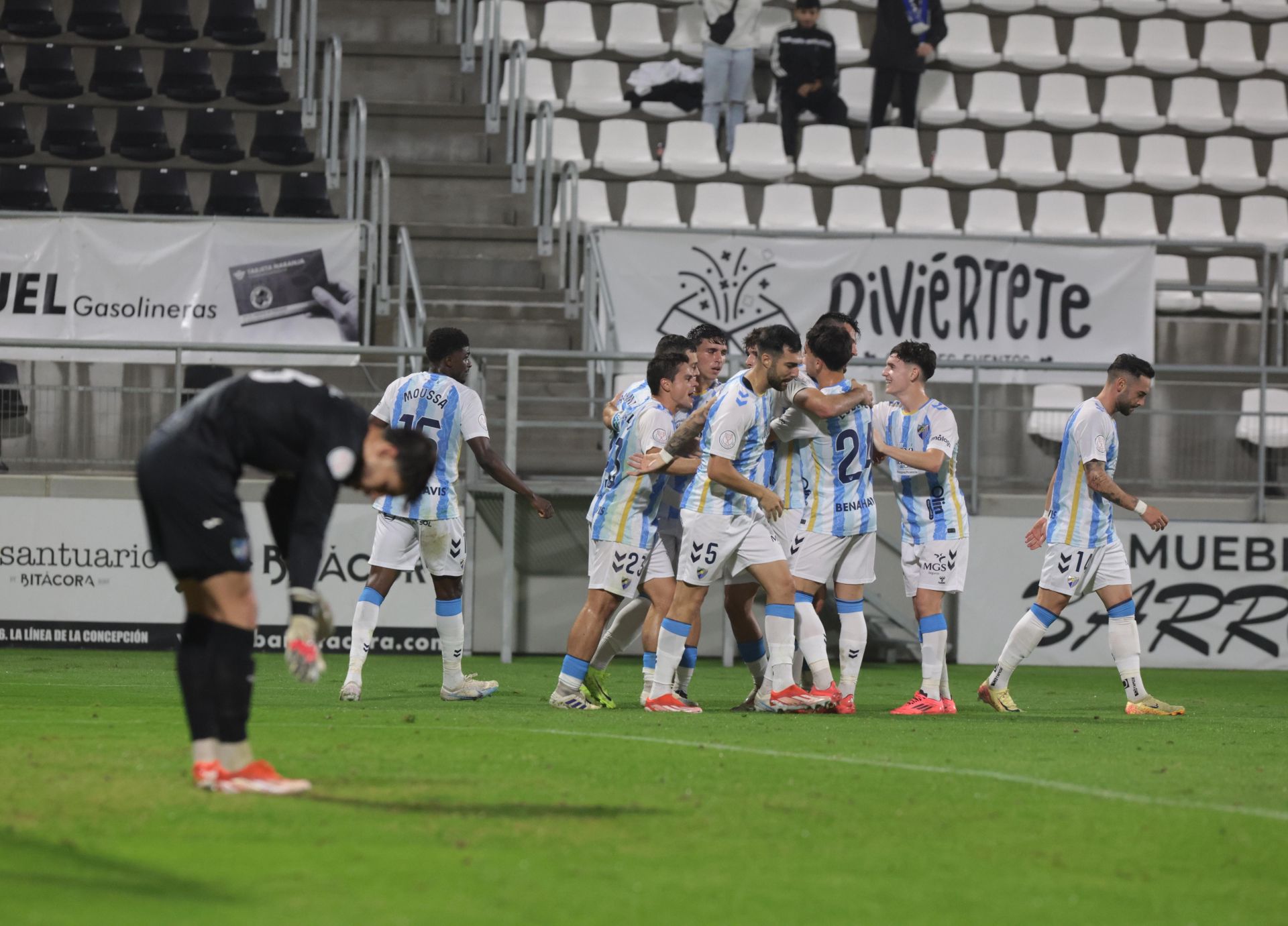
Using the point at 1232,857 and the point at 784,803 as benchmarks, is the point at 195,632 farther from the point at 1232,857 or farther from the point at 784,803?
the point at 1232,857

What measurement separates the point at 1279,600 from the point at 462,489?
7.63 meters

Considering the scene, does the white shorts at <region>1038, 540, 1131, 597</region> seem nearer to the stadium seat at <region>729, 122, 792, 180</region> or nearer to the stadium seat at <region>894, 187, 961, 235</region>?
the stadium seat at <region>894, 187, 961, 235</region>

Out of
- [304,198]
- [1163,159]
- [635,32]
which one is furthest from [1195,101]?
[304,198]

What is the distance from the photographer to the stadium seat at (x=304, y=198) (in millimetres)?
18578

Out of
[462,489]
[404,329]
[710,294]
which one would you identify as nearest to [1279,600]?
[710,294]

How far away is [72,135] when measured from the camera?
19.6m

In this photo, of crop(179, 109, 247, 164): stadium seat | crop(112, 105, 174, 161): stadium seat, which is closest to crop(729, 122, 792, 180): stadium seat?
crop(179, 109, 247, 164): stadium seat

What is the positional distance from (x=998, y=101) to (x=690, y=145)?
178 inches

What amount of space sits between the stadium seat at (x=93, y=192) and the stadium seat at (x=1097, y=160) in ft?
38.8

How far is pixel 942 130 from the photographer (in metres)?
21.1

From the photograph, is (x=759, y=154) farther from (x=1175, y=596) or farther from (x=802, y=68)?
(x=1175, y=596)

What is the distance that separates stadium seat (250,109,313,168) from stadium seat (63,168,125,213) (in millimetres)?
1698

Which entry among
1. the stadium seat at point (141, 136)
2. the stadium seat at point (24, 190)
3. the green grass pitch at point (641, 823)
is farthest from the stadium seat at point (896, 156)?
the green grass pitch at point (641, 823)

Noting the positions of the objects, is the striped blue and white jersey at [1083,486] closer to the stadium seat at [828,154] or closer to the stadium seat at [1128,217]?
the stadium seat at [828,154]
